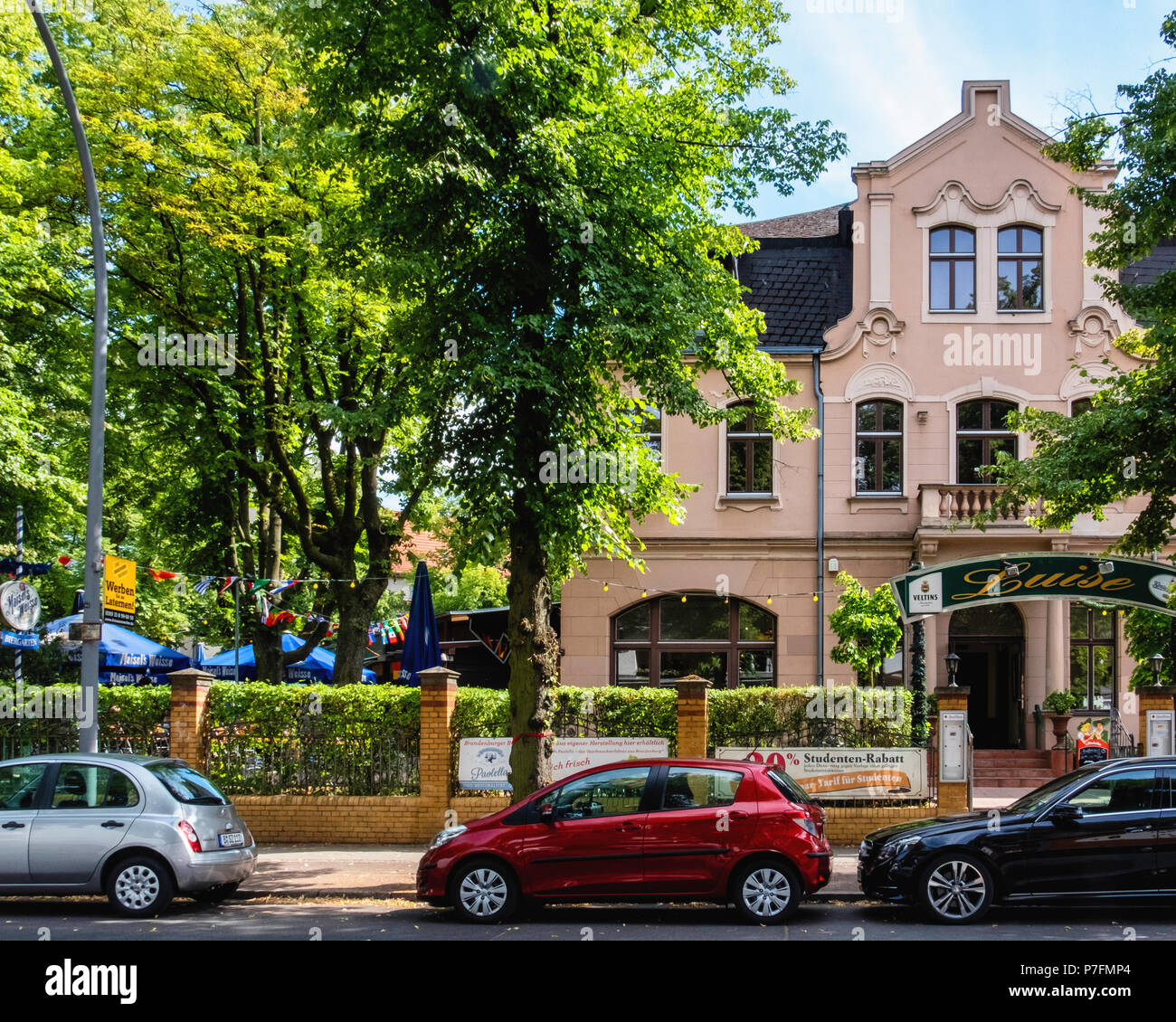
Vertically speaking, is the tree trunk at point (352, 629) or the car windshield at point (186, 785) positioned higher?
the tree trunk at point (352, 629)

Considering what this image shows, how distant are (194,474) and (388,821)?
12.7 m

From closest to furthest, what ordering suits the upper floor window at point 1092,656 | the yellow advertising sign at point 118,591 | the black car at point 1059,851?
the black car at point 1059,851, the yellow advertising sign at point 118,591, the upper floor window at point 1092,656

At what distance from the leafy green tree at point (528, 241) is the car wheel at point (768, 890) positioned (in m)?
2.97

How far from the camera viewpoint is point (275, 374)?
21578mm

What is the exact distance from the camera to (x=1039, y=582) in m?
15.6

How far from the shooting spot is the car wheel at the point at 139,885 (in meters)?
10.9

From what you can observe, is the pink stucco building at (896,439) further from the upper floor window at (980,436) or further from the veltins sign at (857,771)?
the veltins sign at (857,771)

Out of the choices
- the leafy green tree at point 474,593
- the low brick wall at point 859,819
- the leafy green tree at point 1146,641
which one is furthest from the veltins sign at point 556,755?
the leafy green tree at point 474,593

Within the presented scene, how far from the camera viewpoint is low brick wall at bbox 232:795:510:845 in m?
16.0

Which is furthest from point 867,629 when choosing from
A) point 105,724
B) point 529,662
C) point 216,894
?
point 105,724

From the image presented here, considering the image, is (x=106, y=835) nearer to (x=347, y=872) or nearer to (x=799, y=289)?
(x=347, y=872)

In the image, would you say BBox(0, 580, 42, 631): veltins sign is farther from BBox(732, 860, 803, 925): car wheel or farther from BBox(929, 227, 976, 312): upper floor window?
BBox(929, 227, 976, 312): upper floor window
